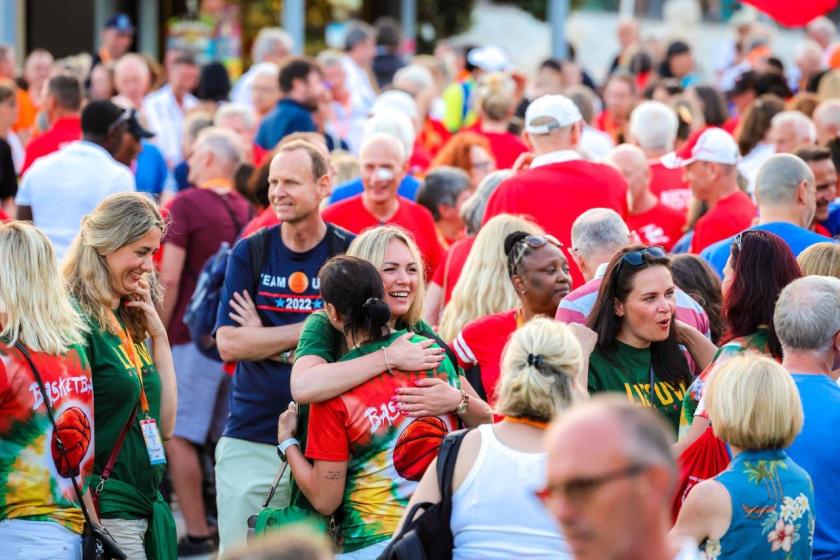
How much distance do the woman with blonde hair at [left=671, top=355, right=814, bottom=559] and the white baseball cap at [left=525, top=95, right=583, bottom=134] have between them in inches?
139

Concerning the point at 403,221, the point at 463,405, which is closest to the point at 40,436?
the point at 463,405

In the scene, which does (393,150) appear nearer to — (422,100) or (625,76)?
(422,100)

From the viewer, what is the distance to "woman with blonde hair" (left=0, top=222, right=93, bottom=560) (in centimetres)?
429

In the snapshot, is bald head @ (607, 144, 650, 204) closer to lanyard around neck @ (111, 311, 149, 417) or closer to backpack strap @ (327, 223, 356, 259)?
backpack strap @ (327, 223, 356, 259)

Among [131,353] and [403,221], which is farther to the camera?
[403,221]

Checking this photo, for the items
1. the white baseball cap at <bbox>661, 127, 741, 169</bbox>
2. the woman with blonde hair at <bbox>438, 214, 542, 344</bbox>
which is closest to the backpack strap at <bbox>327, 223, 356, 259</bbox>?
the woman with blonde hair at <bbox>438, 214, 542, 344</bbox>

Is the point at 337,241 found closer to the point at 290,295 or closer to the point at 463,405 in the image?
the point at 290,295

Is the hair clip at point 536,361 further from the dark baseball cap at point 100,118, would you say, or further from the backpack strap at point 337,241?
the dark baseball cap at point 100,118

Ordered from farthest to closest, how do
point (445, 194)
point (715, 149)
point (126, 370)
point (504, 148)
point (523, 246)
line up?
point (504, 148) → point (445, 194) → point (715, 149) → point (523, 246) → point (126, 370)

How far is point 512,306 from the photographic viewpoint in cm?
589

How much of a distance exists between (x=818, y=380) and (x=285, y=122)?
641cm

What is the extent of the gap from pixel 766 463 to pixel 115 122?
5292 millimetres

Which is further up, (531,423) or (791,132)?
(791,132)

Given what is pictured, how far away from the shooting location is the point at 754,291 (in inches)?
190
